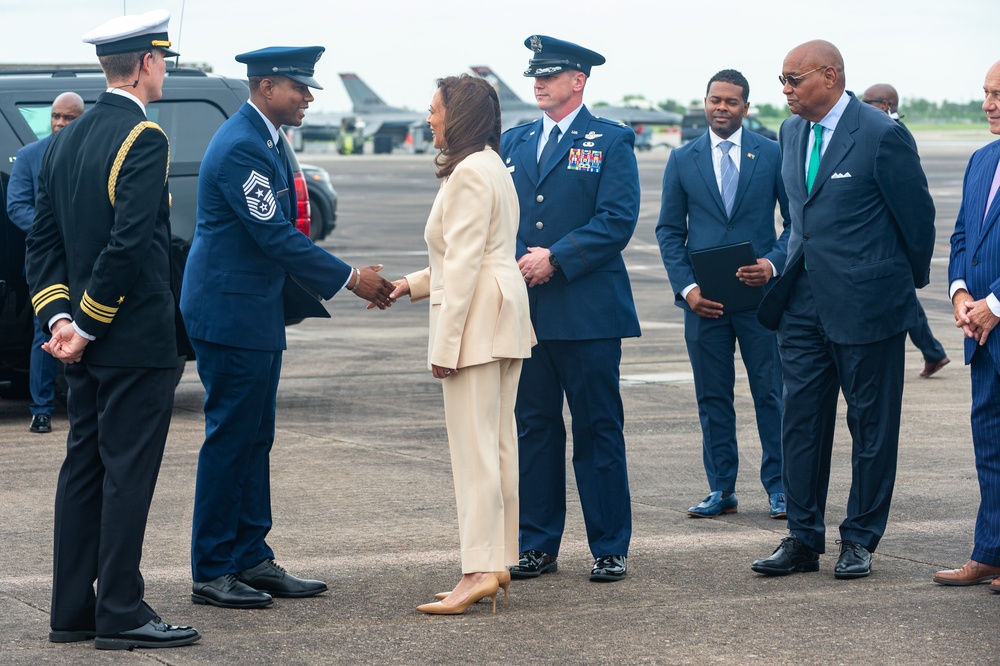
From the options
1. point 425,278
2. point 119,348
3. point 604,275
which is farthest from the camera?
point 604,275

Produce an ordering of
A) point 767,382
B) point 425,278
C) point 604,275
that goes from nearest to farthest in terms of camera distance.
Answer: point 425,278 → point 604,275 → point 767,382

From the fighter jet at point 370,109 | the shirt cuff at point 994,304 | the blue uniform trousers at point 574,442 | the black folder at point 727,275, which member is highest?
the shirt cuff at point 994,304

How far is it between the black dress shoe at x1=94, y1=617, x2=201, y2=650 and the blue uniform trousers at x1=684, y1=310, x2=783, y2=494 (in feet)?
10.2

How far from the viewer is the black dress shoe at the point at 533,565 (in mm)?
5805

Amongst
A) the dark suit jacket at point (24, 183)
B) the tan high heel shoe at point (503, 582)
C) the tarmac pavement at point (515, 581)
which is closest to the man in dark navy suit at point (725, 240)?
the tarmac pavement at point (515, 581)

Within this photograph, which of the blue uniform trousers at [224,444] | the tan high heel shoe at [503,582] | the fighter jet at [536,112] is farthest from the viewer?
the fighter jet at [536,112]

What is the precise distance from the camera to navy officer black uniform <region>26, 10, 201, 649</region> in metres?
4.70

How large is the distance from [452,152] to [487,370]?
0.81m

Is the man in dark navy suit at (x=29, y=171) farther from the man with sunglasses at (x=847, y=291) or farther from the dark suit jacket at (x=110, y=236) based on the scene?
the man with sunglasses at (x=847, y=291)

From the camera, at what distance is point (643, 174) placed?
52.8 m

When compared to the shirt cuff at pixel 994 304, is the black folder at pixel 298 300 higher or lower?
lower

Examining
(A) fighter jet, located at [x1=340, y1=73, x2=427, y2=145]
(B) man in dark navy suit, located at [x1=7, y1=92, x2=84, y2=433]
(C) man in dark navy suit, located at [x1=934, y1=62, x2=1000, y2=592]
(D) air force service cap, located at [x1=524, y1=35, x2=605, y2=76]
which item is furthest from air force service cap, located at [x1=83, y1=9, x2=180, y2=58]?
(A) fighter jet, located at [x1=340, y1=73, x2=427, y2=145]

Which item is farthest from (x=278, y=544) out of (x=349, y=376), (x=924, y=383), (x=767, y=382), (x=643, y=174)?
(x=643, y=174)

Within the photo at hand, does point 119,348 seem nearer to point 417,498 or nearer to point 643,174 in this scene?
point 417,498
